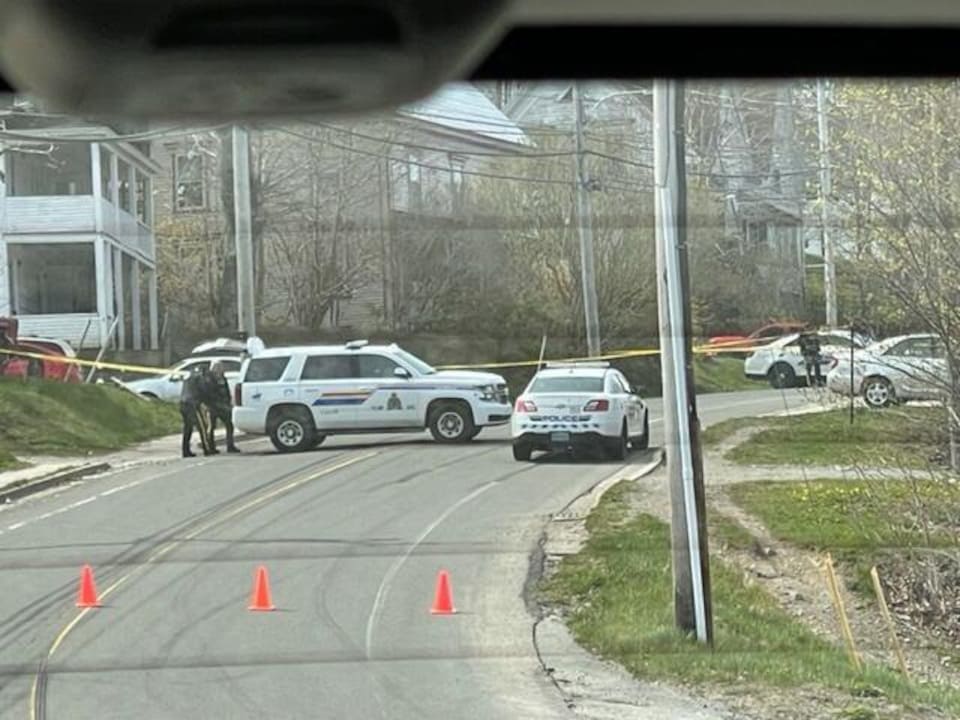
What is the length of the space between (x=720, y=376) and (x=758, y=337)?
0.31m

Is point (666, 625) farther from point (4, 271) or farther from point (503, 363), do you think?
point (4, 271)

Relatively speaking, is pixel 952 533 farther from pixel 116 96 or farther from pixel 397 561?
pixel 116 96

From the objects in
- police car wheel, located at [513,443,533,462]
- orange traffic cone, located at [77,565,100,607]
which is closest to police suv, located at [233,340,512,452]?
police car wheel, located at [513,443,533,462]

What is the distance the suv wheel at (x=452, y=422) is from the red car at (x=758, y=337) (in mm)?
1025

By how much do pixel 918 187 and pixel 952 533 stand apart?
139cm

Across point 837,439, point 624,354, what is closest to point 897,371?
point 837,439

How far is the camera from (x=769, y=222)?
253 inches

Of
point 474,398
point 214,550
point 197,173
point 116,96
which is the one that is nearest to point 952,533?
point 474,398

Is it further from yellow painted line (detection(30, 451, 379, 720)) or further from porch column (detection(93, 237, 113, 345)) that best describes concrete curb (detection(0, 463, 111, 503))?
porch column (detection(93, 237, 113, 345))

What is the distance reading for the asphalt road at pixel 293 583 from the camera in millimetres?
5129

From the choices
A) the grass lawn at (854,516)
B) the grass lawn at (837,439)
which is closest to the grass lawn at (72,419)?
the grass lawn at (837,439)

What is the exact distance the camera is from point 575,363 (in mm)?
6059

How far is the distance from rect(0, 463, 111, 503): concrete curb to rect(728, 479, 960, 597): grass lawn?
236 centimetres

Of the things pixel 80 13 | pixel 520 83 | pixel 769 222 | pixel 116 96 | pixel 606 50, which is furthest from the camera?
pixel 769 222
